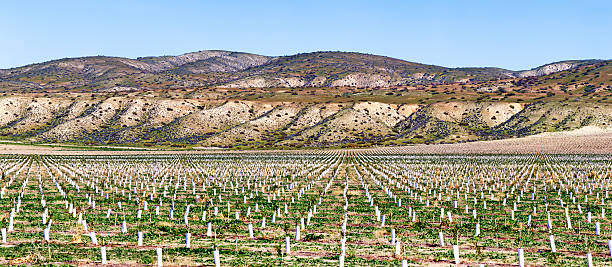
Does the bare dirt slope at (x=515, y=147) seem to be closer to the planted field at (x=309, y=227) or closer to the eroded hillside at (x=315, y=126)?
the eroded hillside at (x=315, y=126)

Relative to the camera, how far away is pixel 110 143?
6457 inches

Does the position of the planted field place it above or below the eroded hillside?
below

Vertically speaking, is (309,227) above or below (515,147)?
above

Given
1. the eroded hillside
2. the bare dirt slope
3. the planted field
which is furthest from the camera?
the eroded hillside

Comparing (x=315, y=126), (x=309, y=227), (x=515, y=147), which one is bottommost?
(x=515, y=147)

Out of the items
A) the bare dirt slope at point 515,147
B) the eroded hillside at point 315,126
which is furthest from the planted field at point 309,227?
the eroded hillside at point 315,126

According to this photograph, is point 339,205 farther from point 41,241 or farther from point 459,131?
point 459,131

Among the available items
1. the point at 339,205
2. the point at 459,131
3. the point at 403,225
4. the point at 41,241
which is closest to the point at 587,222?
the point at 403,225

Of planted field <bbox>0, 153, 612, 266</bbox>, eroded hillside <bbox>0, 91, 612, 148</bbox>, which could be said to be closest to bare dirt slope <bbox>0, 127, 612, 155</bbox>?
eroded hillside <bbox>0, 91, 612, 148</bbox>

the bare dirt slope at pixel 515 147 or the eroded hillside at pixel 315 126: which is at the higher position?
the eroded hillside at pixel 315 126

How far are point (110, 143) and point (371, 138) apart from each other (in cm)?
6569

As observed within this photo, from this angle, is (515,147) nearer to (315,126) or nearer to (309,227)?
(315,126)

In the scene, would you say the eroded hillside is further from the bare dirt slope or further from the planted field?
the planted field

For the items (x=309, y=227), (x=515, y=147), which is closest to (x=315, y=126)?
(x=515, y=147)
